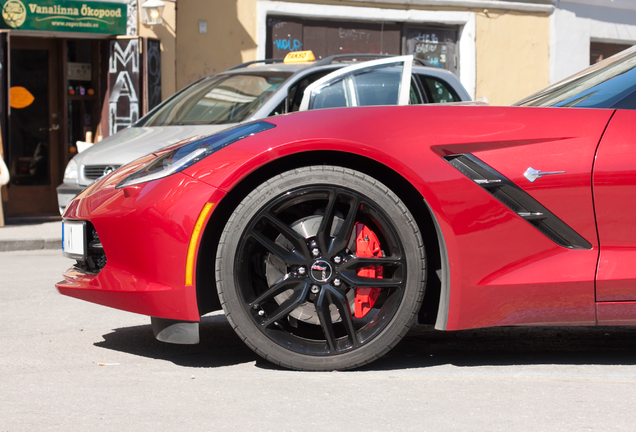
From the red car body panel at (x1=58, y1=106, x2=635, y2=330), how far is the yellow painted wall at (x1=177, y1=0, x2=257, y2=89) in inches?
399

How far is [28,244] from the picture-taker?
9.03m

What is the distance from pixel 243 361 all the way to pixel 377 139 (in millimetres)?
1136

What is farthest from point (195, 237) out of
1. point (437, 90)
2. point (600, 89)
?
point (437, 90)

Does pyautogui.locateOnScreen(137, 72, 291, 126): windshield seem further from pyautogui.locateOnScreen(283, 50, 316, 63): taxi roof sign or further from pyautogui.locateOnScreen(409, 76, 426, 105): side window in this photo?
pyautogui.locateOnScreen(409, 76, 426, 105): side window

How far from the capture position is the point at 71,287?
3.41m

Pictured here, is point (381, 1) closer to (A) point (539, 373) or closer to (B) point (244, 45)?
(B) point (244, 45)

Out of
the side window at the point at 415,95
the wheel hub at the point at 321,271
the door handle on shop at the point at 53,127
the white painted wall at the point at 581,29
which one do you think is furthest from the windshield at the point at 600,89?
the white painted wall at the point at 581,29

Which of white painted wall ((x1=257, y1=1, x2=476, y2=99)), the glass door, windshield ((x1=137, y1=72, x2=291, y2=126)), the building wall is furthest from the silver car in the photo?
white painted wall ((x1=257, y1=1, x2=476, y2=99))

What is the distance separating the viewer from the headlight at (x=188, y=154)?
3.13m

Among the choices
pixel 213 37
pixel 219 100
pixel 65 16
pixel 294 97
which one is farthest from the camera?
pixel 213 37

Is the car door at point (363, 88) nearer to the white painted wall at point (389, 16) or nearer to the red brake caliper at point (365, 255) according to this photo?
the red brake caliper at point (365, 255)

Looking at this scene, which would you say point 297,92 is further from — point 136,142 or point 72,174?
point 72,174

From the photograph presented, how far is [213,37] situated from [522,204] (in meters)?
10.8

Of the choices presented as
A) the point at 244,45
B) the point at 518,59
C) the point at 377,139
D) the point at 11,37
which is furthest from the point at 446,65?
the point at 377,139
